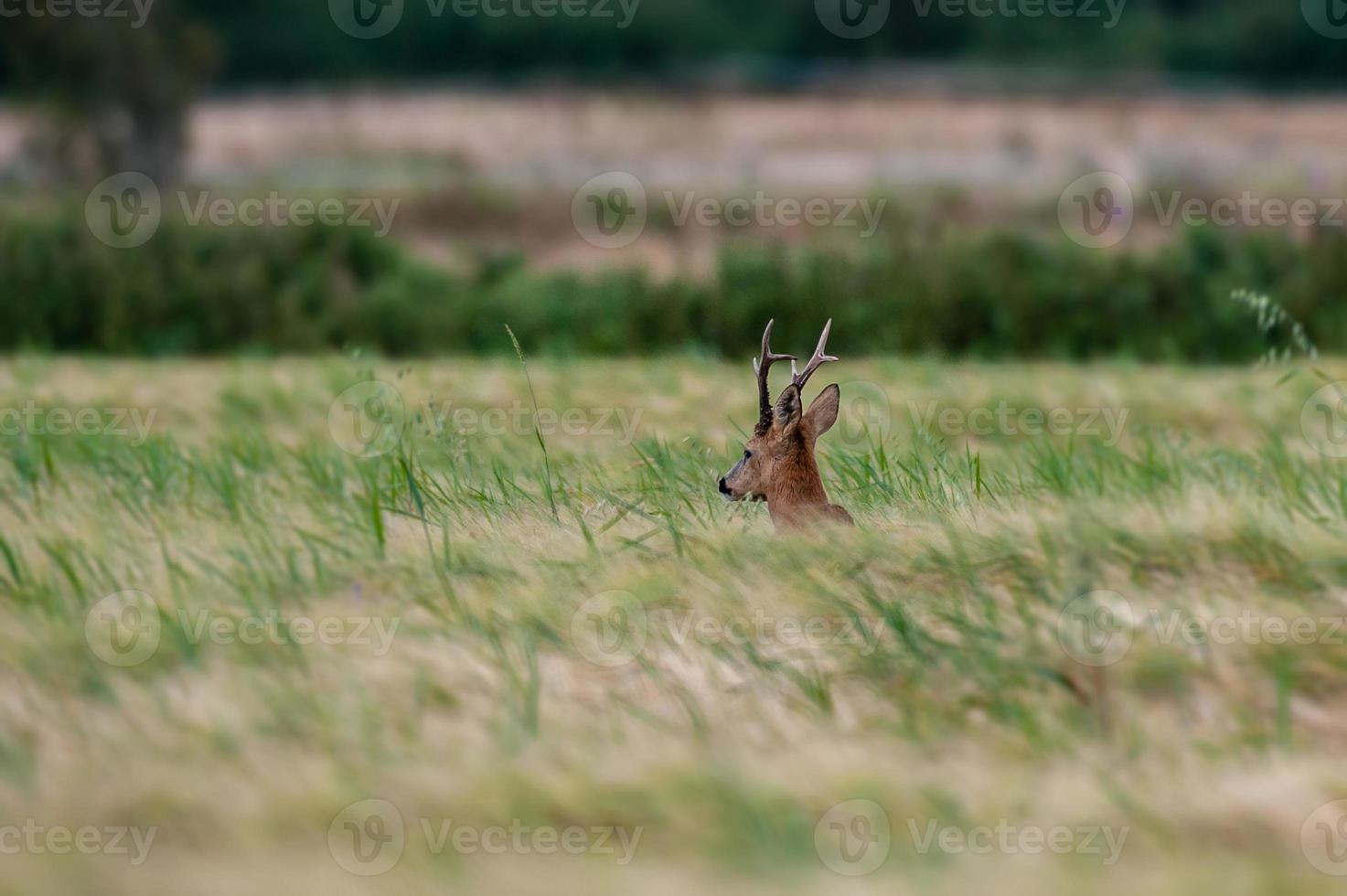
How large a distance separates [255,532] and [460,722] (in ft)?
3.85

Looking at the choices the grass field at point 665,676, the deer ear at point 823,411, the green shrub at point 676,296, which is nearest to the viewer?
the grass field at point 665,676

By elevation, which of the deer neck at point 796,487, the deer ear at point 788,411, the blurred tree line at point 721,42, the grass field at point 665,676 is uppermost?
the blurred tree line at point 721,42

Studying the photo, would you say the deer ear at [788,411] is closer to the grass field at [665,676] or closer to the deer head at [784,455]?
the deer head at [784,455]

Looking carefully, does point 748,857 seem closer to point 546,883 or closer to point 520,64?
point 546,883

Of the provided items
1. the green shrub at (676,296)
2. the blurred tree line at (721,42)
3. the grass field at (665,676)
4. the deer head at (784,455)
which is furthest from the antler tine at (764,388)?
the blurred tree line at (721,42)

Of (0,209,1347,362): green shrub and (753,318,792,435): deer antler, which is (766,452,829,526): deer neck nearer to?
(753,318,792,435): deer antler

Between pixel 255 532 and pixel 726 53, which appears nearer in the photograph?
pixel 255 532

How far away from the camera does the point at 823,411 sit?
14.8ft

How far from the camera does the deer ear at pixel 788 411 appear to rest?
4453mm

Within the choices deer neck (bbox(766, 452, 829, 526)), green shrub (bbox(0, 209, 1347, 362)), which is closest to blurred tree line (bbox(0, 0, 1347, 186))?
green shrub (bbox(0, 209, 1347, 362))

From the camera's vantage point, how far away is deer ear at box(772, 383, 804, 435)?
14.6ft

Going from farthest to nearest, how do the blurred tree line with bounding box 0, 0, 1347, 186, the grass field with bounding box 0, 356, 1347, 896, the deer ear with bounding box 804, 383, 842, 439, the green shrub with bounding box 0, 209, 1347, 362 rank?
the blurred tree line with bounding box 0, 0, 1347, 186 → the green shrub with bounding box 0, 209, 1347, 362 → the deer ear with bounding box 804, 383, 842, 439 → the grass field with bounding box 0, 356, 1347, 896

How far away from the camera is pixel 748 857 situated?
2.72m

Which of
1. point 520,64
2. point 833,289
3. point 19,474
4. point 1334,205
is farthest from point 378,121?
point 19,474
